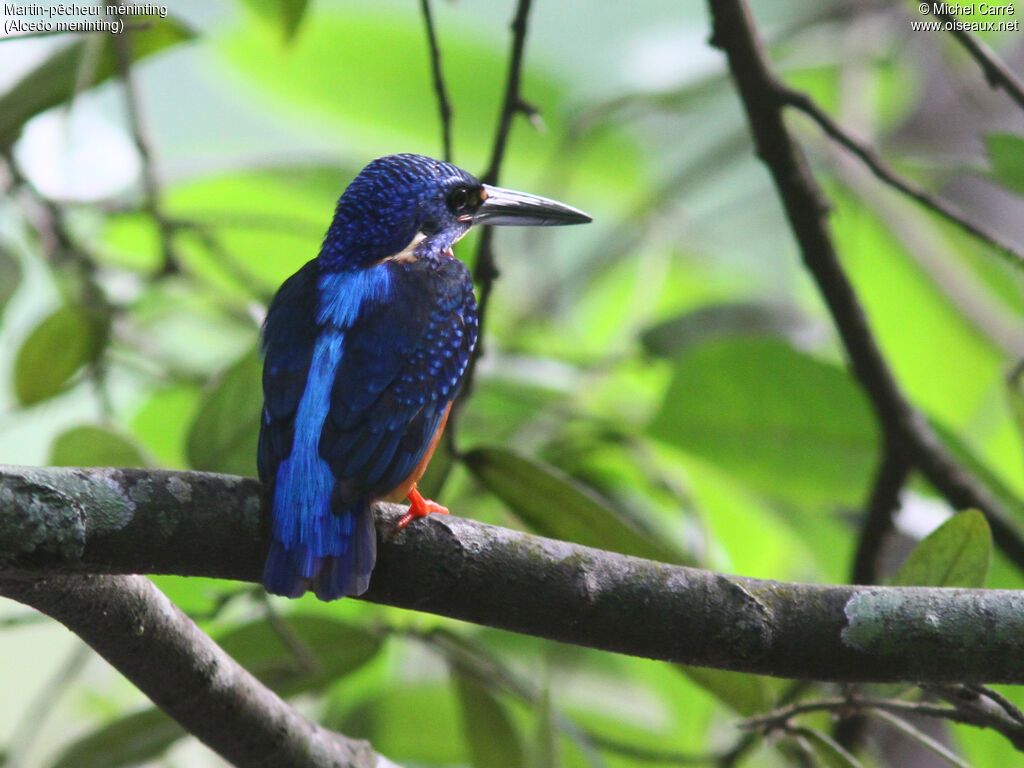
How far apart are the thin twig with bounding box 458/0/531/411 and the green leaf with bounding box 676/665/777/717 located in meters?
0.63

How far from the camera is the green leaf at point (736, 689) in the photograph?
74.9 inches

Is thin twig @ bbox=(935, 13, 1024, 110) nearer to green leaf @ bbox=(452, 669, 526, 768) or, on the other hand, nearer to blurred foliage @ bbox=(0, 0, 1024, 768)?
blurred foliage @ bbox=(0, 0, 1024, 768)

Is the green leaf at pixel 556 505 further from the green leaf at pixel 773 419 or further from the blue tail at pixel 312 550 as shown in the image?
the green leaf at pixel 773 419

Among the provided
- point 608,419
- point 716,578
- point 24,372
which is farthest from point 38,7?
point 716,578

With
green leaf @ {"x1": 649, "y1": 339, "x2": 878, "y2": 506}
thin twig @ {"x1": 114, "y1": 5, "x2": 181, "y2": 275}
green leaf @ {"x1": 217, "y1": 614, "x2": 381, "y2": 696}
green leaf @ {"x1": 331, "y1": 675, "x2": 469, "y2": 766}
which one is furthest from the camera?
green leaf @ {"x1": 331, "y1": 675, "x2": 469, "y2": 766}

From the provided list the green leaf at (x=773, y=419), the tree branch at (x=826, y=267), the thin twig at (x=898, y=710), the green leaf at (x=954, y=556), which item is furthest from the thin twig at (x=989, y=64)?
the thin twig at (x=898, y=710)

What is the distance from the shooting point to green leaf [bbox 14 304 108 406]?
8.13 ft

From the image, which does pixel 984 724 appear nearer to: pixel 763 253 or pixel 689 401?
pixel 689 401

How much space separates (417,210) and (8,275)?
83cm

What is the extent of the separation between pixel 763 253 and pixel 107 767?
586 cm

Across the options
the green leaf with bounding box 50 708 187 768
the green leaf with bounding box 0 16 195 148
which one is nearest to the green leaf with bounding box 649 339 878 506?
the green leaf with bounding box 50 708 187 768

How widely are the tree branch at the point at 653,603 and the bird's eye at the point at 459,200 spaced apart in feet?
3.36

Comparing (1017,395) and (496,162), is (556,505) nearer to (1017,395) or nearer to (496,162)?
(496,162)

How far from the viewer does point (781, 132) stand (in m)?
2.33
